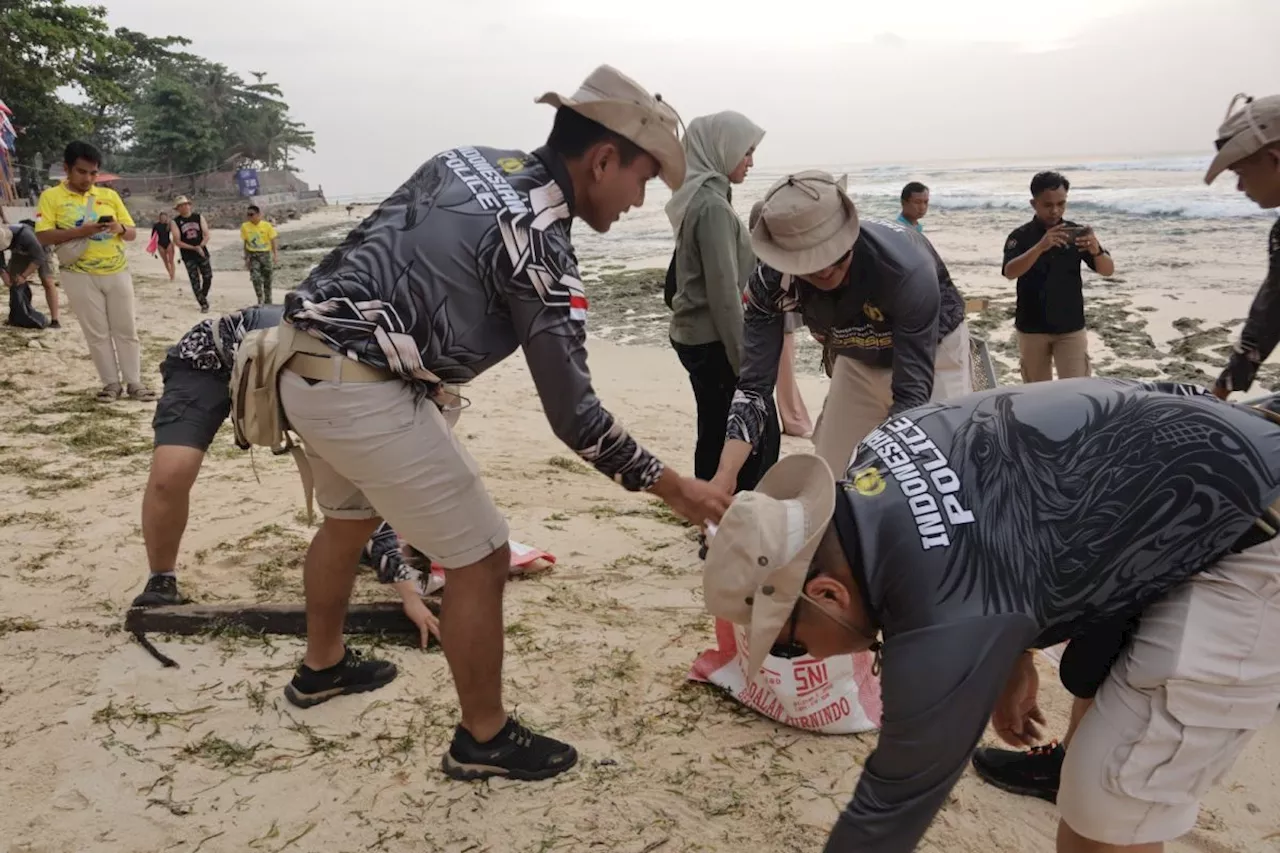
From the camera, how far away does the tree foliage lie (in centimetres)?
2389

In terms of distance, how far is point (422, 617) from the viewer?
3.29 m

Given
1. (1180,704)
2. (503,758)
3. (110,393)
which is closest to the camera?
(1180,704)

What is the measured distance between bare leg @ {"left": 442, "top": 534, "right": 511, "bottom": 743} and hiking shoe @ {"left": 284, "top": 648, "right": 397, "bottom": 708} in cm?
Result: 64

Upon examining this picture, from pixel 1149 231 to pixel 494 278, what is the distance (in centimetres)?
2176

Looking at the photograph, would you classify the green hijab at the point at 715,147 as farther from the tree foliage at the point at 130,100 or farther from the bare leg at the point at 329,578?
the tree foliage at the point at 130,100

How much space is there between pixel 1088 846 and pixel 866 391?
184 centimetres

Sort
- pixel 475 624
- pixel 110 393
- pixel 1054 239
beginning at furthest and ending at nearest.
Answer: pixel 110 393
pixel 1054 239
pixel 475 624

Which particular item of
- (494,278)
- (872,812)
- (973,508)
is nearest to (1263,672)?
(973,508)

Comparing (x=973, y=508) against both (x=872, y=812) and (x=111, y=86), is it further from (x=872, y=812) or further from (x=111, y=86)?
(x=111, y=86)

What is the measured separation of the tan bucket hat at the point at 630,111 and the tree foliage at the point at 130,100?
27095 millimetres

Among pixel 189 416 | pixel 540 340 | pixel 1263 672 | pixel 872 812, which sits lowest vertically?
pixel 872 812

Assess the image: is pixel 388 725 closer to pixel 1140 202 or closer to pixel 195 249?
pixel 195 249

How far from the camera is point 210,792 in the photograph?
2.53 m

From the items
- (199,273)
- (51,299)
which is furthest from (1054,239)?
(199,273)
